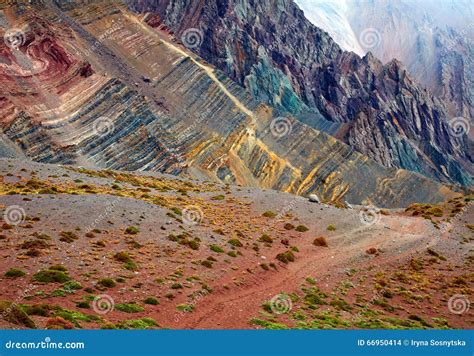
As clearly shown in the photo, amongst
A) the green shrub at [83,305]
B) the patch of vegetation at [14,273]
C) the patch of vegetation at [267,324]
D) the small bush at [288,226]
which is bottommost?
the patch of vegetation at [14,273]

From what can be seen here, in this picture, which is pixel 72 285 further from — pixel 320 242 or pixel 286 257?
pixel 320 242

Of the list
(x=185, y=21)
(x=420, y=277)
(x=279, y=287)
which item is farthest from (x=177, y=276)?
(x=185, y=21)

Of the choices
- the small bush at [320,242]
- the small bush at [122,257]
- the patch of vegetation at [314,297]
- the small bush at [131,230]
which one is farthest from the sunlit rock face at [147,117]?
the patch of vegetation at [314,297]

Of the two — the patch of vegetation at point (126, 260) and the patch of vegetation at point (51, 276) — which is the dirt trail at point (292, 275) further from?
the patch of vegetation at point (51, 276)

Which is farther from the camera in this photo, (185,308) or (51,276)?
Result: (185,308)

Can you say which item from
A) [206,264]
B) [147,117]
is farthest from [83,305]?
[147,117]

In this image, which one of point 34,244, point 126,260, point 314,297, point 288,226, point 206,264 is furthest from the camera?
point 288,226

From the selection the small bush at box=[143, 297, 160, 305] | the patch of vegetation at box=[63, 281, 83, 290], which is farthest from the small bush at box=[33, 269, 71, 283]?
the small bush at box=[143, 297, 160, 305]
